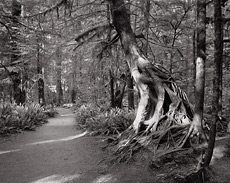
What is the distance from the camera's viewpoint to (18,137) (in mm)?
9508

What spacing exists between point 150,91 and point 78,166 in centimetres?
371

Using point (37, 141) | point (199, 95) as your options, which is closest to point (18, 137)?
point (37, 141)

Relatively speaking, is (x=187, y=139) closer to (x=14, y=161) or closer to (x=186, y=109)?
(x=186, y=109)

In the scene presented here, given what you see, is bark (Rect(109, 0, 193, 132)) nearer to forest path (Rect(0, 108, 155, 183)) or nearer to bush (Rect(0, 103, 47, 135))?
forest path (Rect(0, 108, 155, 183))

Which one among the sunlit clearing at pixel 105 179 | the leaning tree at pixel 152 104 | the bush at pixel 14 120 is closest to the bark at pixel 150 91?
the leaning tree at pixel 152 104

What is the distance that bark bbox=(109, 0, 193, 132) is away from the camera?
684cm

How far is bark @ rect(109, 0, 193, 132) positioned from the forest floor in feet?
5.10

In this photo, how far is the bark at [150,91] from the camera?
6844mm

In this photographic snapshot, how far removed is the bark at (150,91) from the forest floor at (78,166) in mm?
1554

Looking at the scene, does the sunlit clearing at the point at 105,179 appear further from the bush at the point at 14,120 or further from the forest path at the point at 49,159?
the bush at the point at 14,120

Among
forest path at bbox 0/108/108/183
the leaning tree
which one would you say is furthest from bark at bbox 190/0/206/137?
forest path at bbox 0/108/108/183

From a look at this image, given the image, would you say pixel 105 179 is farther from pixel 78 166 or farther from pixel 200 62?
pixel 200 62

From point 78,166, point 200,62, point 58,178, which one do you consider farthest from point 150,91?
point 58,178

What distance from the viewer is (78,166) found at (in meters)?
5.85
